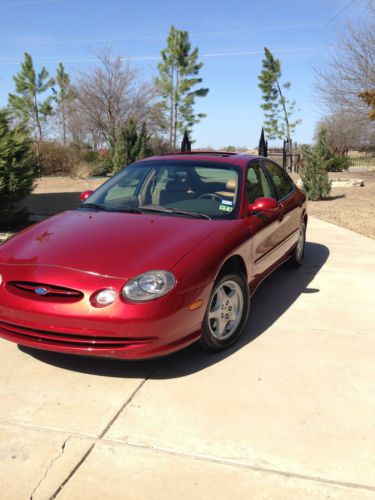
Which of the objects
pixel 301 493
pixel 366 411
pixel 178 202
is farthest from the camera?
pixel 178 202

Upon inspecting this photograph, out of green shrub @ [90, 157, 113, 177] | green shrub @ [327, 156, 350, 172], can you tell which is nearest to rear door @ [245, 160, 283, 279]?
green shrub @ [90, 157, 113, 177]

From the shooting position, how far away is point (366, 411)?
3.01 m

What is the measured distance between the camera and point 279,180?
5789 millimetres

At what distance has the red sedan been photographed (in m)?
3.11

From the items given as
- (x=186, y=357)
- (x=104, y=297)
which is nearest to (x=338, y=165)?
(x=186, y=357)

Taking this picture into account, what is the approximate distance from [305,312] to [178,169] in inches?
73.7

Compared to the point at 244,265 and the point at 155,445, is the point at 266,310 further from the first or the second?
the point at 155,445

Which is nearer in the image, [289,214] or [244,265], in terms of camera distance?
[244,265]

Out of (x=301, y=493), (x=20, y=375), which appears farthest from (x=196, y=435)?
(x=20, y=375)

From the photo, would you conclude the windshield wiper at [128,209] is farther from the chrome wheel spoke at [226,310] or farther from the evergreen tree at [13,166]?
the evergreen tree at [13,166]

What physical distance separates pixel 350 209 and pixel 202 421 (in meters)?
10.4

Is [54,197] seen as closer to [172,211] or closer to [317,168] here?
[317,168]

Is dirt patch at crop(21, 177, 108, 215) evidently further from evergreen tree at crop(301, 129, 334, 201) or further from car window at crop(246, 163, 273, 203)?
evergreen tree at crop(301, 129, 334, 201)

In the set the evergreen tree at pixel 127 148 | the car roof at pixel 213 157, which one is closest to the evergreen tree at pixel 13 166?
the car roof at pixel 213 157
